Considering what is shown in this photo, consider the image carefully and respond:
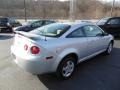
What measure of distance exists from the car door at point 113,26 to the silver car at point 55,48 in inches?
260

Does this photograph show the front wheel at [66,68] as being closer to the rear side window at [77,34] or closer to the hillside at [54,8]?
the rear side window at [77,34]

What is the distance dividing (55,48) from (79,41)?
990 millimetres

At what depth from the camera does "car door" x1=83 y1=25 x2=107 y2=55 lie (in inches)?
216

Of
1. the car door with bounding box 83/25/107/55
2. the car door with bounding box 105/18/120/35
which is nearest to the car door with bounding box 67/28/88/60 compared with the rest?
the car door with bounding box 83/25/107/55

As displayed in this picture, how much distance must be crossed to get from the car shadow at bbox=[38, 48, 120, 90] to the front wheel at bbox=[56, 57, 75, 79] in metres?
0.13

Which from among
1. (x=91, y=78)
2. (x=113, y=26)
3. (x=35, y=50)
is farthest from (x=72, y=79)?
(x=113, y=26)

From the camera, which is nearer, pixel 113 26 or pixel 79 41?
pixel 79 41

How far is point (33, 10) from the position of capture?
65.2m

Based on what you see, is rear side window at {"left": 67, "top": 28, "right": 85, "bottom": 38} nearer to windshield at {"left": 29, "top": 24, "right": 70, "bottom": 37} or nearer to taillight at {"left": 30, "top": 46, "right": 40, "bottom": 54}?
windshield at {"left": 29, "top": 24, "right": 70, "bottom": 37}

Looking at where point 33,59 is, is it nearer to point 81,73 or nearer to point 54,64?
point 54,64

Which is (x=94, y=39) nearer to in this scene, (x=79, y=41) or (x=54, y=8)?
(x=79, y=41)

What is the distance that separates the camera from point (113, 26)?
1203cm

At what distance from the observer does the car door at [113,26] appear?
12000 millimetres

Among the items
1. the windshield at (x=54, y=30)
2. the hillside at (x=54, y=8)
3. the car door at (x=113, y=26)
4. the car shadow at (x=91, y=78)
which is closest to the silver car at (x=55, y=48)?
the windshield at (x=54, y=30)
